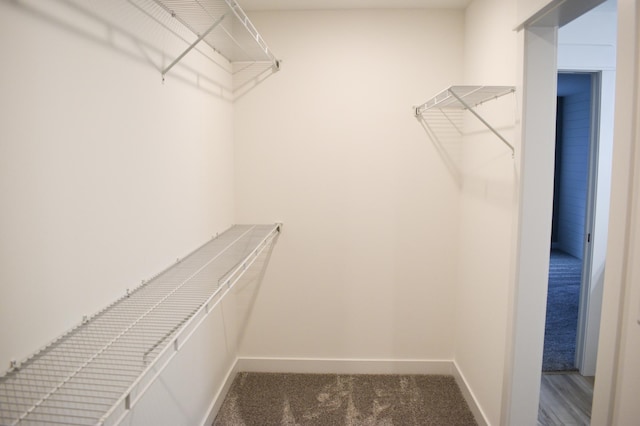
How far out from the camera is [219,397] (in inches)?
93.1

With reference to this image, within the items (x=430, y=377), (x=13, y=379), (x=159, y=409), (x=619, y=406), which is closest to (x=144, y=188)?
(x=13, y=379)

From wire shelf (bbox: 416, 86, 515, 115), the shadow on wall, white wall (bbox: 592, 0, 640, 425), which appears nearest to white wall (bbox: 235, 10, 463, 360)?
wire shelf (bbox: 416, 86, 515, 115)

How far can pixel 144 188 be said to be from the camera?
57.2 inches

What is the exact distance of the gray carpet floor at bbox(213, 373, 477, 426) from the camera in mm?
2254

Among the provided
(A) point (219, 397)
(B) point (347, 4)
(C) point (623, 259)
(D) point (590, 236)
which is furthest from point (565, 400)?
(B) point (347, 4)

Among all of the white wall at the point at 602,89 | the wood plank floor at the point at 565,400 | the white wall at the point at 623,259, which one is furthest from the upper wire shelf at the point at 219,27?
the wood plank floor at the point at 565,400

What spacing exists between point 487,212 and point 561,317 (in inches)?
88.7

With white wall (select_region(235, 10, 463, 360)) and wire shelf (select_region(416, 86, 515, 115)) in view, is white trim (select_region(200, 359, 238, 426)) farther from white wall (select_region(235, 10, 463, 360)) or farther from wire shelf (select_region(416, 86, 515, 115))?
wire shelf (select_region(416, 86, 515, 115))

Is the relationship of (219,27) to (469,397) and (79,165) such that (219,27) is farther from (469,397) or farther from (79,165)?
(469,397)

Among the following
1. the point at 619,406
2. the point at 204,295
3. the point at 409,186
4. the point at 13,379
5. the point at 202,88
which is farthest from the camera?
the point at 409,186

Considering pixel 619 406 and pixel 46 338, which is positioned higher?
pixel 46 338

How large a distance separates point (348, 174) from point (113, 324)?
1816mm

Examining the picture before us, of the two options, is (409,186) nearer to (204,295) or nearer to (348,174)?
(348,174)

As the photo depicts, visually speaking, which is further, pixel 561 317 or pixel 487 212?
pixel 561 317
